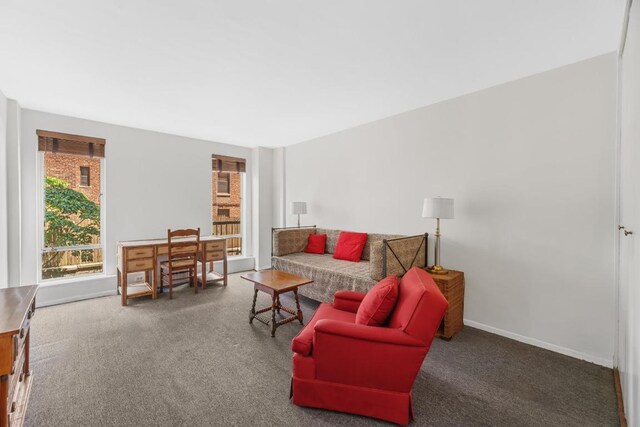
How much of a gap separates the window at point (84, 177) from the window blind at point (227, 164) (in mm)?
1898

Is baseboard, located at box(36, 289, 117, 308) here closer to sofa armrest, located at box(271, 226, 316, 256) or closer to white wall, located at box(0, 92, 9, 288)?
white wall, located at box(0, 92, 9, 288)

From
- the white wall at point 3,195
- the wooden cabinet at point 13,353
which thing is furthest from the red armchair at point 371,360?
the white wall at point 3,195

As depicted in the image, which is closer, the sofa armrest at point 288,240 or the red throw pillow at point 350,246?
the red throw pillow at point 350,246

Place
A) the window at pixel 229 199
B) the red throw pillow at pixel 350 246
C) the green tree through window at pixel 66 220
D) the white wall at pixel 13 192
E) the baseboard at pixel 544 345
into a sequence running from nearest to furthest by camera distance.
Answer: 1. the baseboard at pixel 544 345
2. the white wall at pixel 13 192
3. the green tree through window at pixel 66 220
4. the red throw pillow at pixel 350 246
5. the window at pixel 229 199

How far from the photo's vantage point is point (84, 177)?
420 centimetres

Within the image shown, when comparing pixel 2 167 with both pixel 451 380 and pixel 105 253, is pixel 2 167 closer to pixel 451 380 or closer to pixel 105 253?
pixel 105 253

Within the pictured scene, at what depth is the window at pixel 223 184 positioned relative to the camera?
5.76m

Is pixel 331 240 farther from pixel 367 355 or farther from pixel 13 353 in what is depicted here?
pixel 13 353

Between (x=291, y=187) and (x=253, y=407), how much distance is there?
418cm

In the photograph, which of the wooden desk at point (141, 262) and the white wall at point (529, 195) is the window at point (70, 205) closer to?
the wooden desk at point (141, 262)

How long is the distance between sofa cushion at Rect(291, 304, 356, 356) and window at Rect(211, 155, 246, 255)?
3.76 metres

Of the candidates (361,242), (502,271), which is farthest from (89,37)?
(502,271)

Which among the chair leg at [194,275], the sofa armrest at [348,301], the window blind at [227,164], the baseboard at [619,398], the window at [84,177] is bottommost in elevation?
the baseboard at [619,398]

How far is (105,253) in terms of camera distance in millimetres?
4242
